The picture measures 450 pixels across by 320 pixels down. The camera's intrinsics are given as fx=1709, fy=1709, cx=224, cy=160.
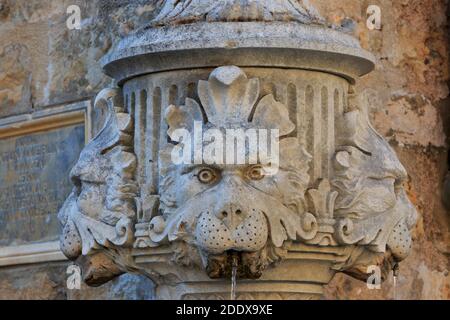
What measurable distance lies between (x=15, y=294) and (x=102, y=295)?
57cm

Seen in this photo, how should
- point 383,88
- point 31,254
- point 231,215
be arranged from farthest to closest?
point 31,254
point 383,88
point 231,215

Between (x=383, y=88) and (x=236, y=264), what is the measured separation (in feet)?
5.20

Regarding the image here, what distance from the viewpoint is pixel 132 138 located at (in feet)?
17.1

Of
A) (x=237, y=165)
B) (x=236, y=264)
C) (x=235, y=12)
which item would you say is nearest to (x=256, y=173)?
(x=237, y=165)

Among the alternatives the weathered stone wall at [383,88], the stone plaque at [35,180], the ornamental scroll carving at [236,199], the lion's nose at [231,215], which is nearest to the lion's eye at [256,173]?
the ornamental scroll carving at [236,199]

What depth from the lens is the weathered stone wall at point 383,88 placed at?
20.5 feet

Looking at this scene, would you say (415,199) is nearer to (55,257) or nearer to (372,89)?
(372,89)

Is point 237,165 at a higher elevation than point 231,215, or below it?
higher

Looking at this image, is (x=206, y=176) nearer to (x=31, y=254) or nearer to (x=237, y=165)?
(x=237, y=165)

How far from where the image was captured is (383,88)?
6309 mm

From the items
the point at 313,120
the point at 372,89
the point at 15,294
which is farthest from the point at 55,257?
the point at 313,120

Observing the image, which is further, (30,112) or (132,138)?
(30,112)

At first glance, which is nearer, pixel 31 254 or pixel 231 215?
pixel 231 215

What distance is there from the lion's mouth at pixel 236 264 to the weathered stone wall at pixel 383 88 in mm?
1086
